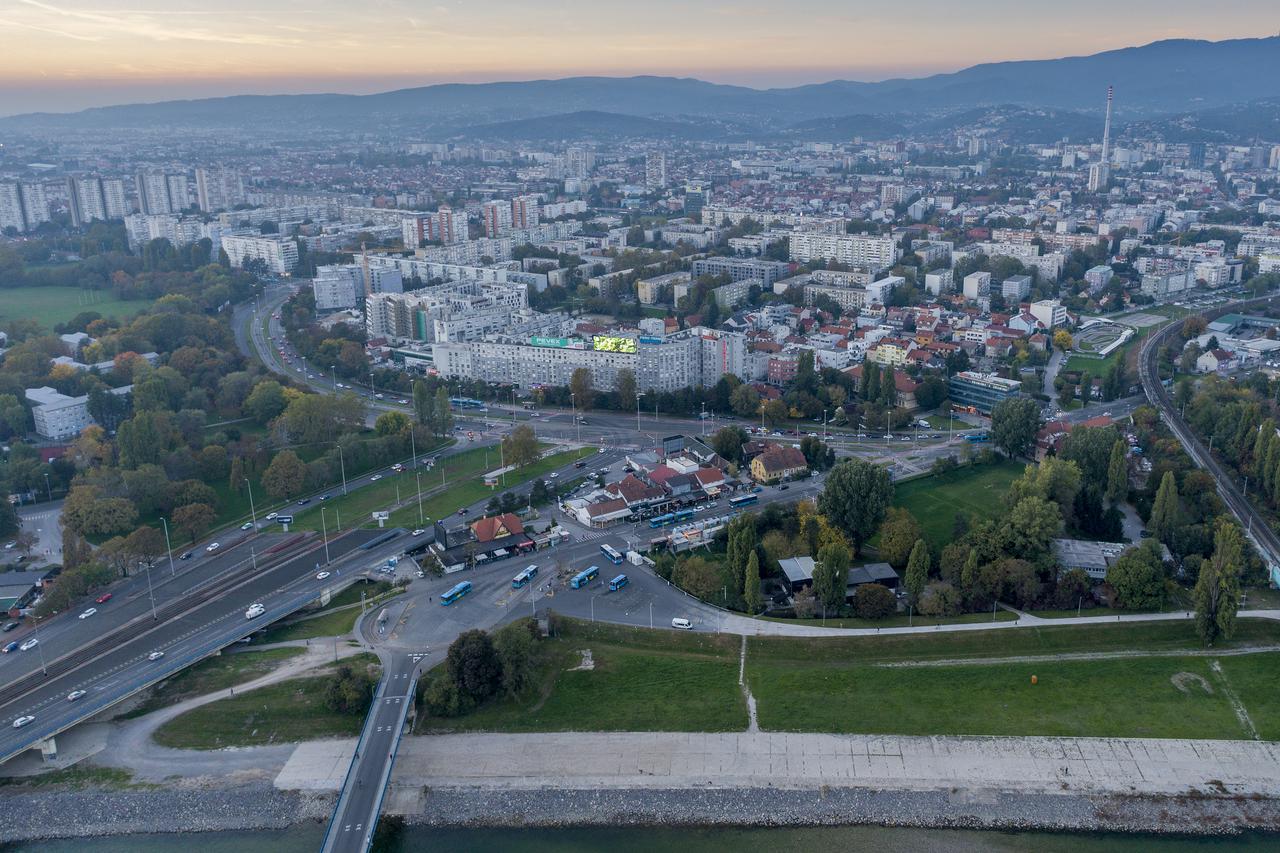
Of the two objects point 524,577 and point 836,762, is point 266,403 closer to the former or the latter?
point 524,577

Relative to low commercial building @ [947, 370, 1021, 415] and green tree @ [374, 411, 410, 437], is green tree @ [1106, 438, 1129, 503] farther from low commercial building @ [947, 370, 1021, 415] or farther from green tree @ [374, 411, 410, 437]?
green tree @ [374, 411, 410, 437]

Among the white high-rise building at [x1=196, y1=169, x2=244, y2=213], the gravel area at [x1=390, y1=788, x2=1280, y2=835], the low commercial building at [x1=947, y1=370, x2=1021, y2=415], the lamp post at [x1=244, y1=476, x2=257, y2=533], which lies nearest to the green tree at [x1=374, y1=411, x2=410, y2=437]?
the lamp post at [x1=244, y1=476, x2=257, y2=533]

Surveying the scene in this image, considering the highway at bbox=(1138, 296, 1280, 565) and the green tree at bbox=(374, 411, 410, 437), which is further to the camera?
the green tree at bbox=(374, 411, 410, 437)

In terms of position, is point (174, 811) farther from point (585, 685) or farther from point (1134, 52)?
A: point (1134, 52)

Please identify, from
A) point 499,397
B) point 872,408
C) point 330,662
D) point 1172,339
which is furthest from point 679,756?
point 1172,339

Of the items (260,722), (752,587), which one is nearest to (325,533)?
(260,722)
